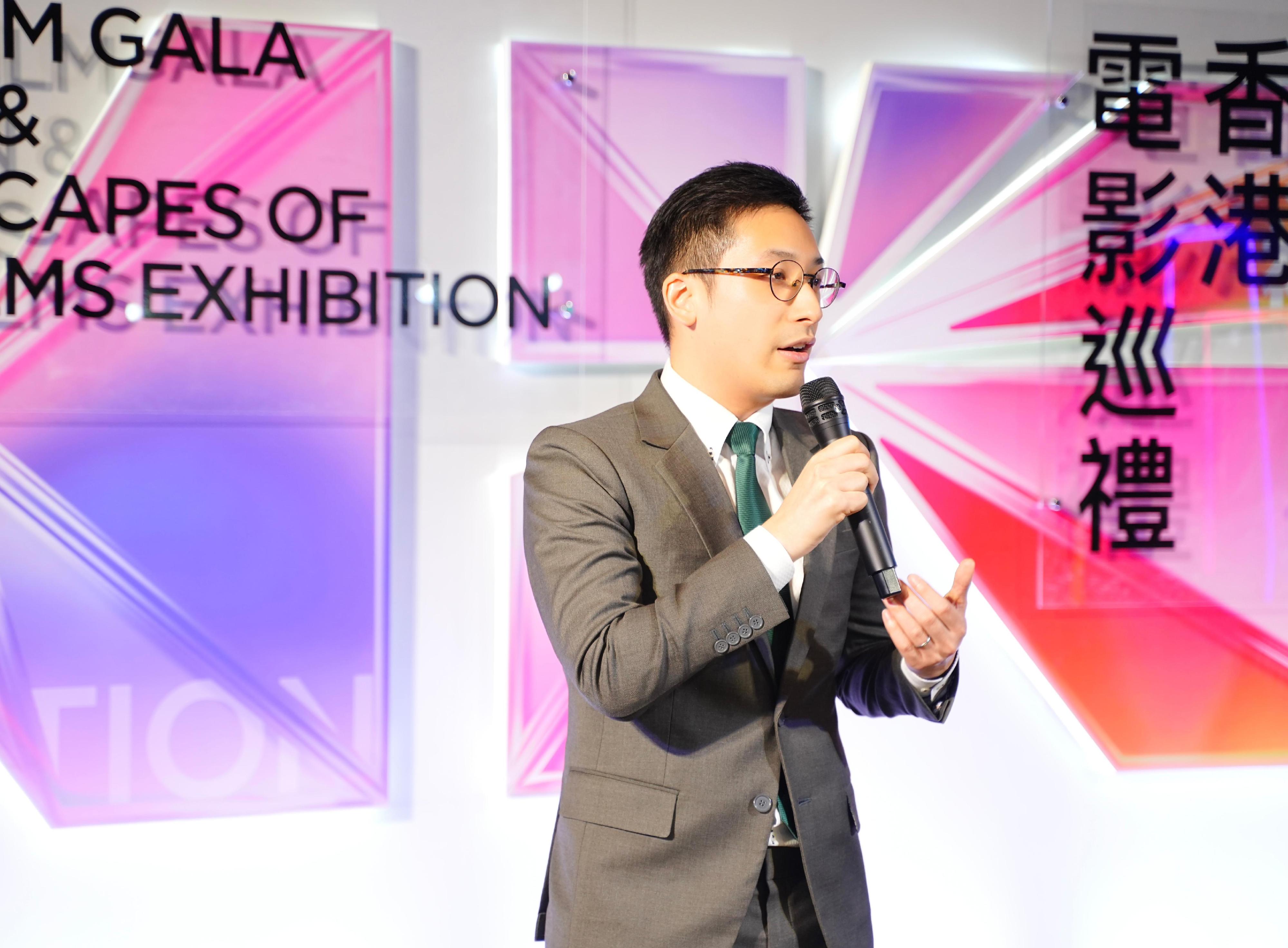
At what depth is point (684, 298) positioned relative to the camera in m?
1.46

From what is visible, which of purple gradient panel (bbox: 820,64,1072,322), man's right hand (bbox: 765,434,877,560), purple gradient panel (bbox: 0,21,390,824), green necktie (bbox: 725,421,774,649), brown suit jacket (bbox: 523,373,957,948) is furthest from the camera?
purple gradient panel (bbox: 820,64,1072,322)

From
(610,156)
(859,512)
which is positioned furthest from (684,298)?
(610,156)

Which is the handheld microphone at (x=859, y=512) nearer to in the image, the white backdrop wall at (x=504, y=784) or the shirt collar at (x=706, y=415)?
the shirt collar at (x=706, y=415)

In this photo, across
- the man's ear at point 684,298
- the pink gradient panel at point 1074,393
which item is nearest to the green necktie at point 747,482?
the man's ear at point 684,298

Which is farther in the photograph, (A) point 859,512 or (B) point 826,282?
(B) point 826,282

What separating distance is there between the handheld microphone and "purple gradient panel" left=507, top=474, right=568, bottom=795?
1.27 metres

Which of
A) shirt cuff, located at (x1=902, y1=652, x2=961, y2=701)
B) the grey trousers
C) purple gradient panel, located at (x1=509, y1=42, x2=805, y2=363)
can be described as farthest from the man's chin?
purple gradient panel, located at (x1=509, y1=42, x2=805, y2=363)

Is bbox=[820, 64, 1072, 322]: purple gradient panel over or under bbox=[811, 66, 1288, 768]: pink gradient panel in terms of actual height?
over

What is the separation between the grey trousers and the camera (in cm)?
130

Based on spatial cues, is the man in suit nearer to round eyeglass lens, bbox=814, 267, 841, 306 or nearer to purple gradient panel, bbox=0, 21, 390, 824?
round eyeglass lens, bbox=814, 267, 841, 306

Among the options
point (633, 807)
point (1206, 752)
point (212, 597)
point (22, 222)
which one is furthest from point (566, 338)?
point (1206, 752)

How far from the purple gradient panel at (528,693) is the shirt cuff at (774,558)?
142 centimetres

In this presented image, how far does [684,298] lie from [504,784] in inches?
61.6

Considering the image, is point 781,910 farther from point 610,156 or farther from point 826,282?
point 610,156
